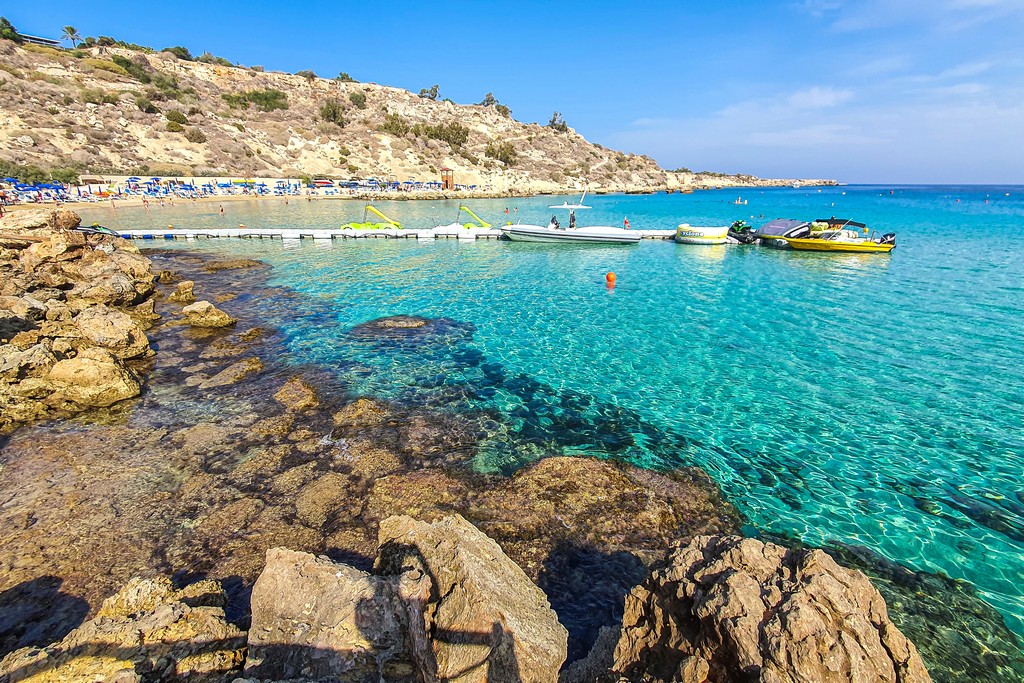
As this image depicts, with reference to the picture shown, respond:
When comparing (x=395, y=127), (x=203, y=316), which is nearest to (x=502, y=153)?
(x=395, y=127)

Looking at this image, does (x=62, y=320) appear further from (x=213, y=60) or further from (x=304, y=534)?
(x=213, y=60)

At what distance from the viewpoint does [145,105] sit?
202ft

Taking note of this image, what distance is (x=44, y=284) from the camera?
41.6 feet

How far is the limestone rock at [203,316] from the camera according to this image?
12594 mm

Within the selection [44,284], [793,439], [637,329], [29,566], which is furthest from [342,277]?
[793,439]

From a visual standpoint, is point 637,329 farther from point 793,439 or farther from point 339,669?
point 339,669

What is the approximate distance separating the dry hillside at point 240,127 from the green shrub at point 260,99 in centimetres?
18

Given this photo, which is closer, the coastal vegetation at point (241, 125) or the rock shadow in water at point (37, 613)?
the rock shadow in water at point (37, 613)

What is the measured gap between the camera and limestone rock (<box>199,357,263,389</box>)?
9211mm

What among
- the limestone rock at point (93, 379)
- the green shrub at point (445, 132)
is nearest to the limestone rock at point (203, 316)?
the limestone rock at point (93, 379)

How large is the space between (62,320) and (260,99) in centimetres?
8735

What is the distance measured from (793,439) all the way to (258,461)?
879 cm

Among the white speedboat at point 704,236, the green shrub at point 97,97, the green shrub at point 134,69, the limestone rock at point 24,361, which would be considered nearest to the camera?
the limestone rock at point 24,361

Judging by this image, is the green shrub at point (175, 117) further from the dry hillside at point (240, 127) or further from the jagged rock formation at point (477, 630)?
the jagged rock formation at point (477, 630)
